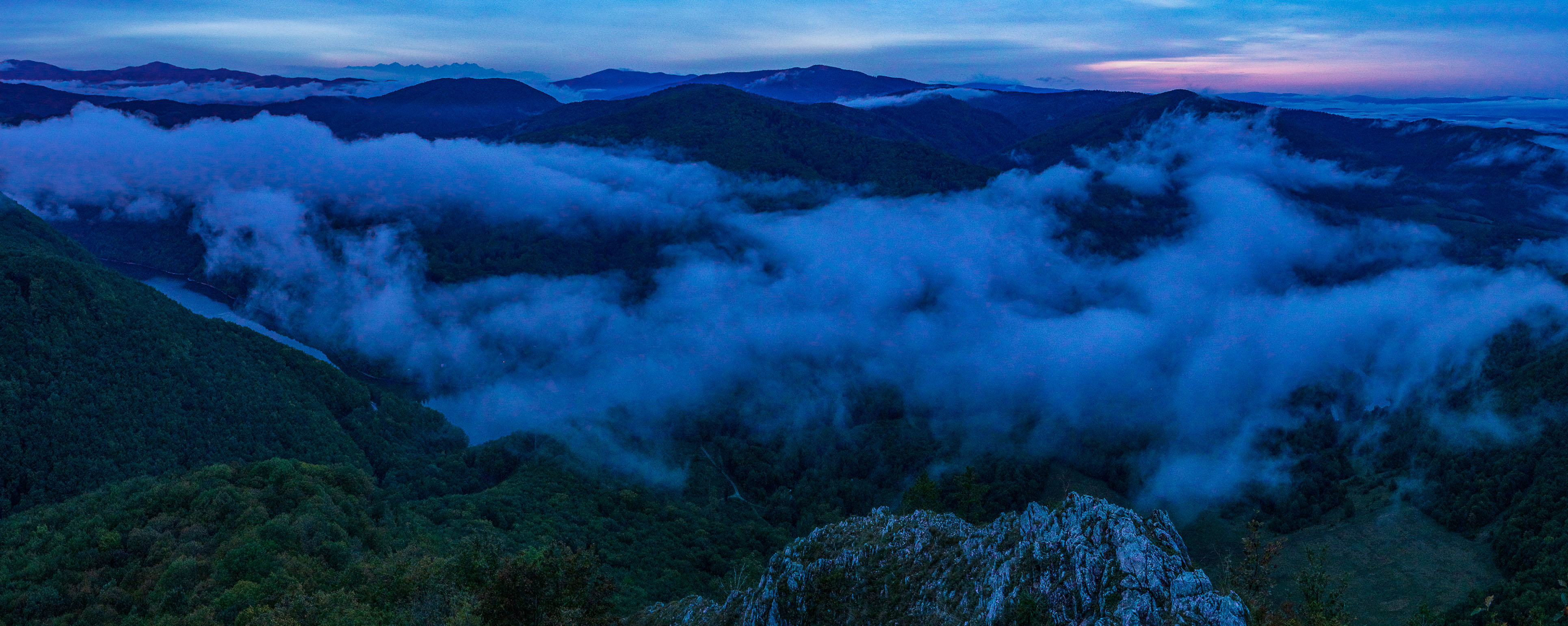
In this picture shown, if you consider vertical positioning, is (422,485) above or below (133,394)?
below

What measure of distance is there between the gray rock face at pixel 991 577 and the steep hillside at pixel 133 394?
107652 mm

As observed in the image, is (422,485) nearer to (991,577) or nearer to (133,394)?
(133,394)

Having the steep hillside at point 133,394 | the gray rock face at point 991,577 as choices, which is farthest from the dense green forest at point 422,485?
the gray rock face at point 991,577

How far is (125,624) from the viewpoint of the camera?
54156mm

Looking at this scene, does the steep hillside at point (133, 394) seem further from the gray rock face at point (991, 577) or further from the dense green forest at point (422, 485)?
the gray rock face at point (991, 577)

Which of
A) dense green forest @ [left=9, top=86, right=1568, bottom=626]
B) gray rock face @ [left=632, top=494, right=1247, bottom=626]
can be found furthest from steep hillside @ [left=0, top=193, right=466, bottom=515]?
gray rock face @ [left=632, top=494, right=1247, bottom=626]

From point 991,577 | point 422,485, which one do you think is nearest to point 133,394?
point 422,485

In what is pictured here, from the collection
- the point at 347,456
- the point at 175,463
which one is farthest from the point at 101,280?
the point at 347,456

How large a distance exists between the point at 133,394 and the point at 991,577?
14918cm

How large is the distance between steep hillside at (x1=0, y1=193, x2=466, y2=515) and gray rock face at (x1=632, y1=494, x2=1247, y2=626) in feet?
353

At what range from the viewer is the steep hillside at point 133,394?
107625 millimetres

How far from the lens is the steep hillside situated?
108 meters

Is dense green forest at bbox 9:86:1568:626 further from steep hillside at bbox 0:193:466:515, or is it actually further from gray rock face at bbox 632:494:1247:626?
gray rock face at bbox 632:494:1247:626

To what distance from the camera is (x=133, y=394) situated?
403 ft
